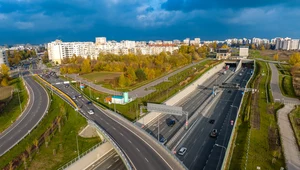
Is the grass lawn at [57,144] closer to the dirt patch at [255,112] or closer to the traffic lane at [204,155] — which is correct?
the traffic lane at [204,155]

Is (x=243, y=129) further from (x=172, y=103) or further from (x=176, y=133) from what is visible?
(x=172, y=103)

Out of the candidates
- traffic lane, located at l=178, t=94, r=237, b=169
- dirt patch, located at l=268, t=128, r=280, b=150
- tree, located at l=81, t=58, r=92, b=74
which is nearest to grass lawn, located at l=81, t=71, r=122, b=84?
→ tree, located at l=81, t=58, r=92, b=74

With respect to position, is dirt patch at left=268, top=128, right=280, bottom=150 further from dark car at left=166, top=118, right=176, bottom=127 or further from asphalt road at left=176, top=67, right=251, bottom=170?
dark car at left=166, top=118, right=176, bottom=127

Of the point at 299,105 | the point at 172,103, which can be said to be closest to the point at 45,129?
the point at 172,103

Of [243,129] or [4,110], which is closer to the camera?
[243,129]

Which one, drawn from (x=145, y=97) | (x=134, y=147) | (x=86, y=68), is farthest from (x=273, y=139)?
(x=86, y=68)

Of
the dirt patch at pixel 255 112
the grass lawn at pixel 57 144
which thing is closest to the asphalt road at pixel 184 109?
the grass lawn at pixel 57 144

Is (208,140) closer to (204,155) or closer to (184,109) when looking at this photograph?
(204,155)
